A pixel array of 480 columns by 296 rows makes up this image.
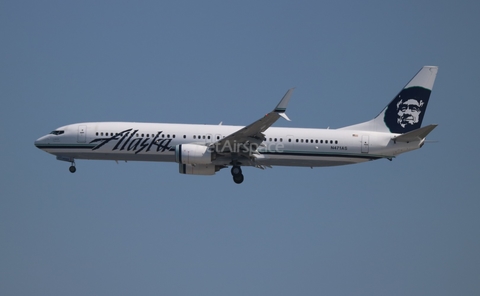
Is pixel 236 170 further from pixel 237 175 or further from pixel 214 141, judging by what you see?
pixel 214 141

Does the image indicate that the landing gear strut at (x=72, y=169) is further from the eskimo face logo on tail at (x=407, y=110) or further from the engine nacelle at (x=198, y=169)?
the eskimo face logo on tail at (x=407, y=110)

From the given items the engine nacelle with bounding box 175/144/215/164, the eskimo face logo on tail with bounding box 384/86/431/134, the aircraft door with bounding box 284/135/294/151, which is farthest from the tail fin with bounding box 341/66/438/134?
the engine nacelle with bounding box 175/144/215/164

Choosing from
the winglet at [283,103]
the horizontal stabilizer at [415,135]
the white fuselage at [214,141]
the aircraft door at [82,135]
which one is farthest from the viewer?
the aircraft door at [82,135]

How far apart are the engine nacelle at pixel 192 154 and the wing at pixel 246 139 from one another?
0.74 m

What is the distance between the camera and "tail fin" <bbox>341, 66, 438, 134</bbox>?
186 feet

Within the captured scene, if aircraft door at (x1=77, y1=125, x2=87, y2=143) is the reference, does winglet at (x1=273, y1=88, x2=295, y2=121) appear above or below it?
above

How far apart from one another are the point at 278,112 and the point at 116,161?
12.4 meters

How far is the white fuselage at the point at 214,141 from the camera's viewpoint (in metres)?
53.5

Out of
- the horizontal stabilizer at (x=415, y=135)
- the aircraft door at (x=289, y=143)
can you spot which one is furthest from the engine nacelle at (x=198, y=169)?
the horizontal stabilizer at (x=415, y=135)

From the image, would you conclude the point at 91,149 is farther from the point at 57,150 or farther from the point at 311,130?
the point at 311,130

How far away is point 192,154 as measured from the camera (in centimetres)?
5197

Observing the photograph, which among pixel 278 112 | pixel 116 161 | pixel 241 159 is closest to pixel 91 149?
pixel 116 161

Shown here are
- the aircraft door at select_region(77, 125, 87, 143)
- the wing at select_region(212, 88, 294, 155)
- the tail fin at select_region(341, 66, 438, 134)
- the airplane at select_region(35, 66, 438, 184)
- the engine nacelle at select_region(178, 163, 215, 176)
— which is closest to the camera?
the wing at select_region(212, 88, 294, 155)

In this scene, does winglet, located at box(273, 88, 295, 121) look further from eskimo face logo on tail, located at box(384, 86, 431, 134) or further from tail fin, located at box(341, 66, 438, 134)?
eskimo face logo on tail, located at box(384, 86, 431, 134)
